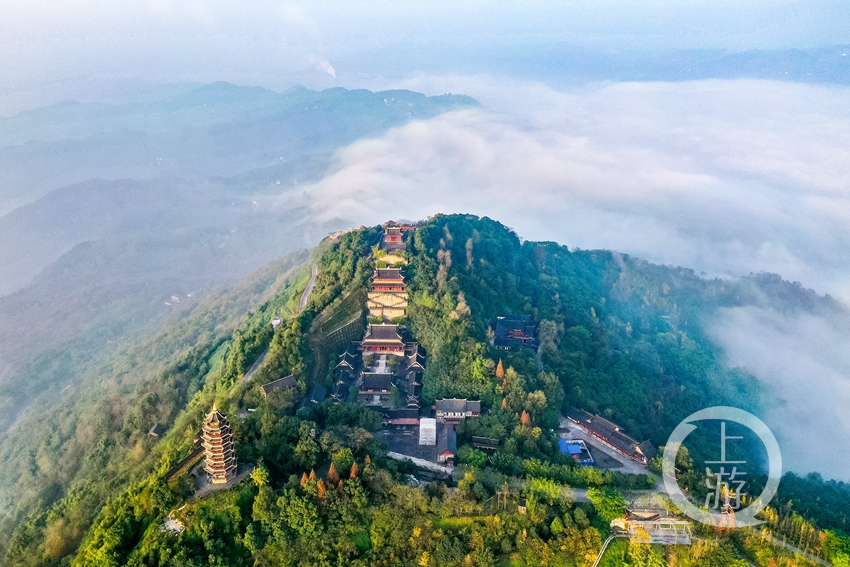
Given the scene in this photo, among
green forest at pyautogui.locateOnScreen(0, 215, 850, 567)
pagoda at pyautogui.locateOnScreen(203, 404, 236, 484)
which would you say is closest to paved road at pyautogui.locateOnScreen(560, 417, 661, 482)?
green forest at pyautogui.locateOnScreen(0, 215, 850, 567)

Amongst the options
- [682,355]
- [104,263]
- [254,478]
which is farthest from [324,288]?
[104,263]

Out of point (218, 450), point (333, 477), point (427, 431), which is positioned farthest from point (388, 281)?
point (218, 450)

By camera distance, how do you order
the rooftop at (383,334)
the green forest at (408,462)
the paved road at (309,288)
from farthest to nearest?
the paved road at (309,288) < the rooftop at (383,334) < the green forest at (408,462)

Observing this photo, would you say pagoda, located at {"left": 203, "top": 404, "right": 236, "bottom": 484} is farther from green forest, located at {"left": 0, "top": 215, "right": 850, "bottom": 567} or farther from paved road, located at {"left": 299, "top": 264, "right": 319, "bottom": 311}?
paved road, located at {"left": 299, "top": 264, "right": 319, "bottom": 311}

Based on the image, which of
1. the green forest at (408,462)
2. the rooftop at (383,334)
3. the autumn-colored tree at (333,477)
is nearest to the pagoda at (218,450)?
the green forest at (408,462)

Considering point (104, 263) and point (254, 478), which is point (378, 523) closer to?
point (254, 478)

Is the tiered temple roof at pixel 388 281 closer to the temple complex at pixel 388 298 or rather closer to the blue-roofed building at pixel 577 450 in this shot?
the temple complex at pixel 388 298
